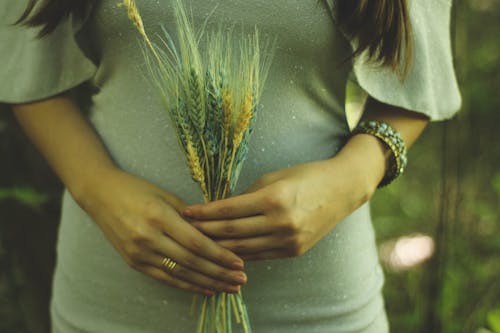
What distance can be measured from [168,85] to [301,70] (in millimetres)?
263

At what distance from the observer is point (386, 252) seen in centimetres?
269

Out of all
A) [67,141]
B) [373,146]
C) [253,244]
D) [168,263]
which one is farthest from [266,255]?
[67,141]

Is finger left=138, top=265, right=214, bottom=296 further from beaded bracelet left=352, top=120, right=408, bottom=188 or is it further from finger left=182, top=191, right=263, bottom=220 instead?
beaded bracelet left=352, top=120, right=408, bottom=188

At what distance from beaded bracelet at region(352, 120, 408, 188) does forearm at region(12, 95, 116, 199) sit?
1.43ft

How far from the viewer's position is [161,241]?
88 cm

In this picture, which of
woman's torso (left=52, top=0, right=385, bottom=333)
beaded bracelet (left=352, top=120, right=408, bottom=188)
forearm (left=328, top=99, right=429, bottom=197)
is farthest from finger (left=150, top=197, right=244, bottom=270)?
beaded bracelet (left=352, top=120, right=408, bottom=188)

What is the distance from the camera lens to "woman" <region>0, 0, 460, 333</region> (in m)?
0.88

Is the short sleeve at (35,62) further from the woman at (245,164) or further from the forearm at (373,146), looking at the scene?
the forearm at (373,146)

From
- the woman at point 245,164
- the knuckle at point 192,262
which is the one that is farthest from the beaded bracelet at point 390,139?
the knuckle at point 192,262

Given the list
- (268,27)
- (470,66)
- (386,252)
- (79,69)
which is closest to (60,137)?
(79,69)

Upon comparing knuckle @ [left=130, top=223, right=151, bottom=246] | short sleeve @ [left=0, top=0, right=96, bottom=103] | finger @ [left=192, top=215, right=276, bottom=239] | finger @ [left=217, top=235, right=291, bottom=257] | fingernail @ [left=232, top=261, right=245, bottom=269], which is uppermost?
short sleeve @ [left=0, top=0, right=96, bottom=103]

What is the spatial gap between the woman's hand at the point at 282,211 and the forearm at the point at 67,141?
0.23 m

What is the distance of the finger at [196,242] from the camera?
33.8 inches

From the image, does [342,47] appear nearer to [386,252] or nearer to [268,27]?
[268,27]
